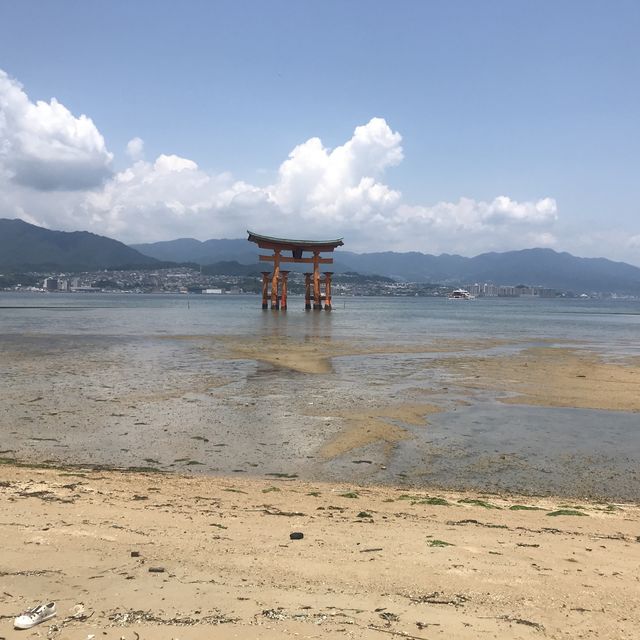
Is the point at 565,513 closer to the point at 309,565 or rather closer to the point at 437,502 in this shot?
the point at 437,502

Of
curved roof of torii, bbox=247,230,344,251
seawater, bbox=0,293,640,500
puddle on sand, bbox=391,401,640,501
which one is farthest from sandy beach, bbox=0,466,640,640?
curved roof of torii, bbox=247,230,344,251

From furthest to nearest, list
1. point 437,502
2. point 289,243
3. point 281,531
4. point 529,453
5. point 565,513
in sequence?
point 289,243
point 529,453
point 437,502
point 565,513
point 281,531

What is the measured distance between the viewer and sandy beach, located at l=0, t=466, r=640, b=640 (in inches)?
137

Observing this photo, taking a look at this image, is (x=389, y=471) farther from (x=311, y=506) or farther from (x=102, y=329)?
(x=102, y=329)

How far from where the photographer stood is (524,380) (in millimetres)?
18547

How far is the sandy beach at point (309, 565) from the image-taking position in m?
3.48

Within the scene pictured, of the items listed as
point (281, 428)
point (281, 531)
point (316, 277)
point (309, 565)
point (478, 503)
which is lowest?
point (281, 428)

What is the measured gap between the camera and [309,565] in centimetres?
445

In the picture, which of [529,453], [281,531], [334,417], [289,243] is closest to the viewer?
[281,531]

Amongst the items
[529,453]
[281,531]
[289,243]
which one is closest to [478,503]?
[281,531]

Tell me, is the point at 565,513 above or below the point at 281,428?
above

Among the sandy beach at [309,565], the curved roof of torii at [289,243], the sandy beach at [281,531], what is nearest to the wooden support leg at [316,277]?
the curved roof of torii at [289,243]

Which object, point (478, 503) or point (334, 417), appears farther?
point (334, 417)

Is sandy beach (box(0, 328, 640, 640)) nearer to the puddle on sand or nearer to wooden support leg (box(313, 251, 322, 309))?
the puddle on sand
